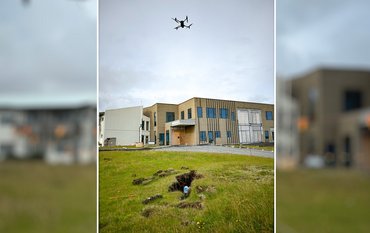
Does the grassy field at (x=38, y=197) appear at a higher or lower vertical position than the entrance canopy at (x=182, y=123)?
lower

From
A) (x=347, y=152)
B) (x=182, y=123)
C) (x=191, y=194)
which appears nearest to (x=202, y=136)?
(x=182, y=123)

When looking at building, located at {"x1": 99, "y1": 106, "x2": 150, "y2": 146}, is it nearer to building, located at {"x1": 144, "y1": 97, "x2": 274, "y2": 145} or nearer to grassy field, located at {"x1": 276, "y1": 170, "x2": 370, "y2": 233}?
building, located at {"x1": 144, "y1": 97, "x2": 274, "y2": 145}

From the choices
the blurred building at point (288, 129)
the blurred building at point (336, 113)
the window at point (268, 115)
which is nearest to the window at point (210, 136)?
the window at point (268, 115)

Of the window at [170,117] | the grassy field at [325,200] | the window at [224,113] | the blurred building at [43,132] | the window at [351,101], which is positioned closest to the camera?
the window at [351,101]

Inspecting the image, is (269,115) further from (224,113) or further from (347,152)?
(347,152)

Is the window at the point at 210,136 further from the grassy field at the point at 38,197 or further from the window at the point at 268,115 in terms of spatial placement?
the grassy field at the point at 38,197

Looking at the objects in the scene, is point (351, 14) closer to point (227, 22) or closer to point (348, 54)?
→ point (348, 54)

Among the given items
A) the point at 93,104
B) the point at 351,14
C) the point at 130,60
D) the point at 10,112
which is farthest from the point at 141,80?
the point at 351,14
